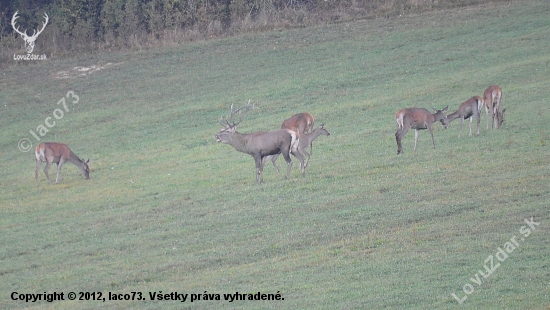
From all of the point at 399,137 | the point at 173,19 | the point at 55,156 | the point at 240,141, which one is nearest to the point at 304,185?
the point at 240,141

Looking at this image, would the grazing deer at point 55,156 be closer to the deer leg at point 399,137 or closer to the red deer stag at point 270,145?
the red deer stag at point 270,145

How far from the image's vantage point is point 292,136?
19.3m

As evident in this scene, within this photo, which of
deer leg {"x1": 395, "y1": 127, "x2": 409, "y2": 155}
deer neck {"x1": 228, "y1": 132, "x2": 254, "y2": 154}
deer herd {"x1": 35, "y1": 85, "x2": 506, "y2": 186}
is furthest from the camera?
deer leg {"x1": 395, "y1": 127, "x2": 409, "y2": 155}

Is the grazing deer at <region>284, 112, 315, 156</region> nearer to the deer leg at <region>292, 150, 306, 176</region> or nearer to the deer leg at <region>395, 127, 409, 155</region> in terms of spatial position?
the deer leg at <region>292, 150, 306, 176</region>

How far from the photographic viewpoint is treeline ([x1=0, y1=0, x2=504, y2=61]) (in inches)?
1753

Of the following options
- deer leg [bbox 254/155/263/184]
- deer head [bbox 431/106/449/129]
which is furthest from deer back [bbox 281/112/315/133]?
deer head [bbox 431/106/449/129]

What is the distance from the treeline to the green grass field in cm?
486

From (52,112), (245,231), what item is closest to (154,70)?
(52,112)

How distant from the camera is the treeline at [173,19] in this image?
146 ft

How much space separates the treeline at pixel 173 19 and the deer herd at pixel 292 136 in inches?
858

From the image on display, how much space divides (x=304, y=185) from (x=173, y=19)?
96.9ft

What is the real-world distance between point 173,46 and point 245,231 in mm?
29606

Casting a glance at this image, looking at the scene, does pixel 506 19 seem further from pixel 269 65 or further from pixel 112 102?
pixel 112 102

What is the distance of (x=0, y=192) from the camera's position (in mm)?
22969
